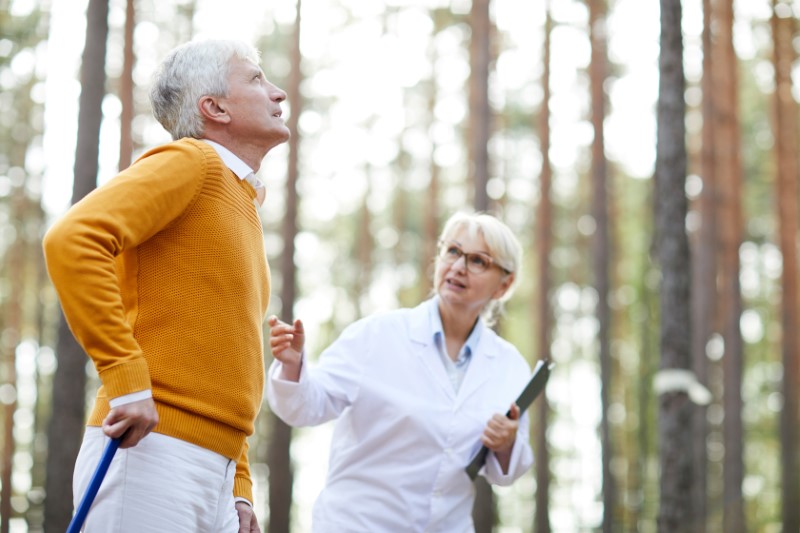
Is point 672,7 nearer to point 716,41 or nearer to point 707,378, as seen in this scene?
point 707,378

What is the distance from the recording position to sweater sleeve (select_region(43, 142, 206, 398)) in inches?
81.3

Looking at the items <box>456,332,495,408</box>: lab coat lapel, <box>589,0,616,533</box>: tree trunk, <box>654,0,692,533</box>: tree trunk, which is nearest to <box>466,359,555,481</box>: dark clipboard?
<box>456,332,495,408</box>: lab coat lapel

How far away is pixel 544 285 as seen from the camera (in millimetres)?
16312

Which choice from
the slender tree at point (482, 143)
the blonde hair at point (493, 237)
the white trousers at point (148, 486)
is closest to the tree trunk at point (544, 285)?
the slender tree at point (482, 143)

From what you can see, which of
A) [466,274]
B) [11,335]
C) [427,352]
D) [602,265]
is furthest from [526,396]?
[11,335]

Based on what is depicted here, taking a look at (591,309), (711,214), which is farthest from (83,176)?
(591,309)

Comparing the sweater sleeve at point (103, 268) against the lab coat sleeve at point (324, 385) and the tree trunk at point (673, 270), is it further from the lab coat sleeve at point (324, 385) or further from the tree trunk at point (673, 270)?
the tree trunk at point (673, 270)

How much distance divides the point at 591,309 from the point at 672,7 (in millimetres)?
17954

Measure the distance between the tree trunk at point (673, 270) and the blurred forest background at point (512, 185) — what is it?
5.68 m

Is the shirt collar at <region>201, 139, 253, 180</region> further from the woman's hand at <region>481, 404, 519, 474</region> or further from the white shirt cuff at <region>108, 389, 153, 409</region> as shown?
the woman's hand at <region>481, 404, 519, 474</region>

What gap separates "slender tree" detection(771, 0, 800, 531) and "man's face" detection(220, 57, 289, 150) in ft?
55.9

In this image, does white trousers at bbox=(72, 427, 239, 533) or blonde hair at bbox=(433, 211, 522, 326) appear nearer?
white trousers at bbox=(72, 427, 239, 533)

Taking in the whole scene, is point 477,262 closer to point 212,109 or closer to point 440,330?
point 440,330

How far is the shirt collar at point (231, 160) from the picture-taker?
8.29ft
